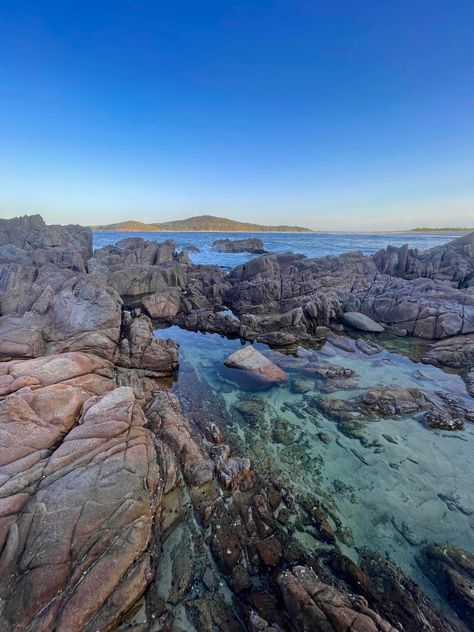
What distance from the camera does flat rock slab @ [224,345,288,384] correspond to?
18.2 meters

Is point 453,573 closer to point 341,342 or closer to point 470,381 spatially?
point 470,381

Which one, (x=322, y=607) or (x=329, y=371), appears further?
(x=329, y=371)

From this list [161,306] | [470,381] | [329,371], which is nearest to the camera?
[470,381]

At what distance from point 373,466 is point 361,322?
57.2ft

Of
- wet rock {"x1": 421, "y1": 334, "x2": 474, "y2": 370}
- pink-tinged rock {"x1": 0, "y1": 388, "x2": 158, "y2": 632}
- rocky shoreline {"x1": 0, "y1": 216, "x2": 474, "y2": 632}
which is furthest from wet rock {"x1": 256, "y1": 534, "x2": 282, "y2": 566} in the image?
wet rock {"x1": 421, "y1": 334, "x2": 474, "y2": 370}

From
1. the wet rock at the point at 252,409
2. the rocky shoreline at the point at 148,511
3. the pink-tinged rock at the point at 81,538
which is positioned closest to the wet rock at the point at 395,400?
the rocky shoreline at the point at 148,511

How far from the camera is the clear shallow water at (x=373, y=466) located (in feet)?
28.8

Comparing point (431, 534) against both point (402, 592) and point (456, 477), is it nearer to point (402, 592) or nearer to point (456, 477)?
point (402, 592)

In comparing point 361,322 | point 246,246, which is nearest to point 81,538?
point 361,322

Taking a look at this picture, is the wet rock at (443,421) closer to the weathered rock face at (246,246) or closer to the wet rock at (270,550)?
the wet rock at (270,550)

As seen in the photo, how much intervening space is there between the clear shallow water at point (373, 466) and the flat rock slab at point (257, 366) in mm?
1037

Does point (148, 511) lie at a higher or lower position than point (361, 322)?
lower

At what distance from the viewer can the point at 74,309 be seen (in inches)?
741

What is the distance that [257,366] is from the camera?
1892cm
